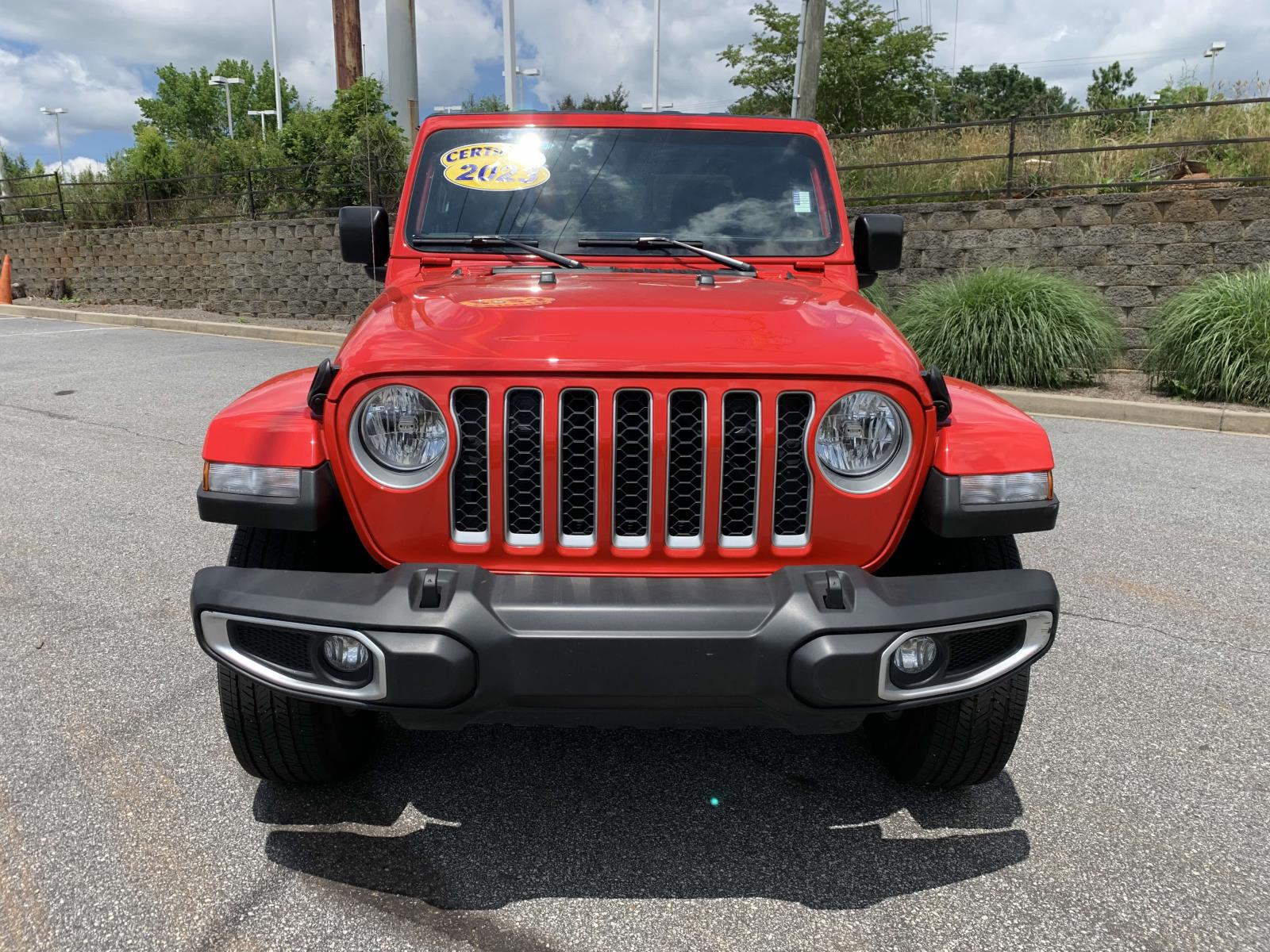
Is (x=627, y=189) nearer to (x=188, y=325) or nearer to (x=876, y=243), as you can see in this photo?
(x=876, y=243)

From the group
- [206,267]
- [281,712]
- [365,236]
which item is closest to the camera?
[281,712]

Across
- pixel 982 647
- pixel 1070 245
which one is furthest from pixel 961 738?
pixel 1070 245

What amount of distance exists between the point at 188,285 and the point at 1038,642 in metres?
19.6

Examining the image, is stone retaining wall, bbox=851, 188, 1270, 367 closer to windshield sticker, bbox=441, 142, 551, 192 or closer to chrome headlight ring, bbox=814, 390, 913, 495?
windshield sticker, bbox=441, 142, 551, 192

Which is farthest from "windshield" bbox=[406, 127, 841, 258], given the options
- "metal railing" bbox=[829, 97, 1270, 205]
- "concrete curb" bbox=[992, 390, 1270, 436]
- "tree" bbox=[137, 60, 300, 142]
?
"tree" bbox=[137, 60, 300, 142]

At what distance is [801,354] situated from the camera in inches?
82.4

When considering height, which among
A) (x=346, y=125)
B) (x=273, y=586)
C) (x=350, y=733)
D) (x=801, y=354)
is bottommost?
(x=350, y=733)

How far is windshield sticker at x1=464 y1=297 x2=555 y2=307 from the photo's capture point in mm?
2396

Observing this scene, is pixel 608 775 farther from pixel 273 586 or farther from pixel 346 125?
pixel 346 125

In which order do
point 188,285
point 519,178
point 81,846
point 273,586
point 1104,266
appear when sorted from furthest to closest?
point 188,285 → point 1104,266 → point 519,178 → point 81,846 → point 273,586

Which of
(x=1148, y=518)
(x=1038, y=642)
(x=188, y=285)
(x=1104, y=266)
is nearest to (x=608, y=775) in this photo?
(x=1038, y=642)

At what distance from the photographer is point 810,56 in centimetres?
1252

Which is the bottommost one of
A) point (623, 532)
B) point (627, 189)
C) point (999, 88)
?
point (623, 532)

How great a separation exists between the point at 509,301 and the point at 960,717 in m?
1.56
